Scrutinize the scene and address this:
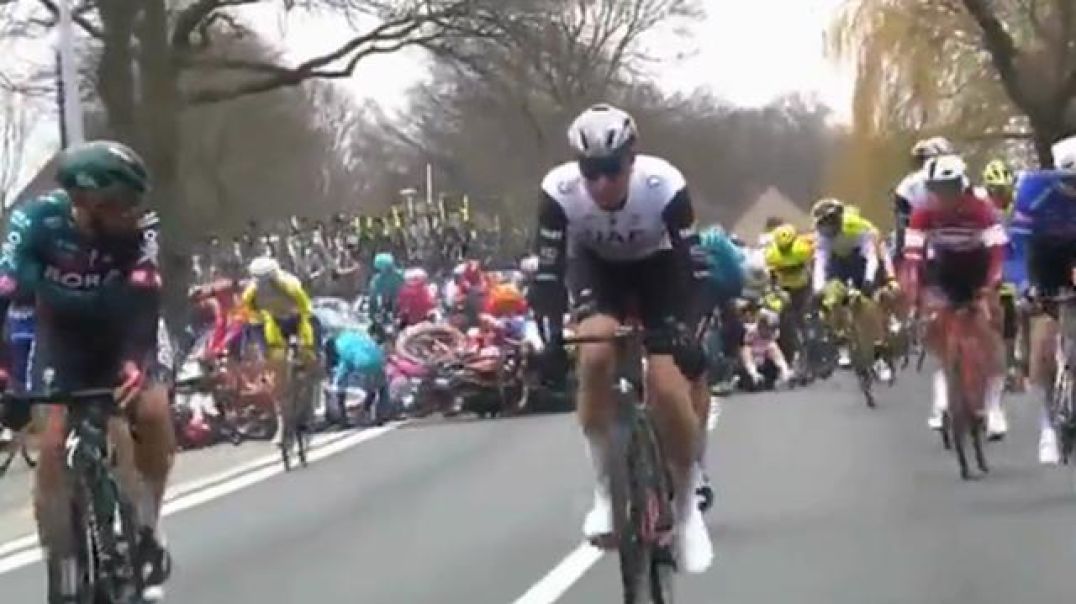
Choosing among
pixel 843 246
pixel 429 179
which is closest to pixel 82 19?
pixel 843 246

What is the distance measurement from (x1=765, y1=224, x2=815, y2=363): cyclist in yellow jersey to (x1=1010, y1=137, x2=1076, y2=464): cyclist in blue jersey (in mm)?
11407

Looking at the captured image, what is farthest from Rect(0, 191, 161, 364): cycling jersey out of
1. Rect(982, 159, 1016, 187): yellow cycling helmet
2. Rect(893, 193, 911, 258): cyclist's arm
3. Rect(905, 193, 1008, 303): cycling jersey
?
Rect(982, 159, 1016, 187): yellow cycling helmet

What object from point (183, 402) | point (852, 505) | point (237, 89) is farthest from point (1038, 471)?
point (237, 89)

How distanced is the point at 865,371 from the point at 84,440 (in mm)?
14678

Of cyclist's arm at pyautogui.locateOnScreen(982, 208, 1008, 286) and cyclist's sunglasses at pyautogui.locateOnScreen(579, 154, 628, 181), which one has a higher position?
cyclist's sunglasses at pyautogui.locateOnScreen(579, 154, 628, 181)

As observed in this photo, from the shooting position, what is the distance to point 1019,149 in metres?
57.6

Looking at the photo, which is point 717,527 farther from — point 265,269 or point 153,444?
point 265,269

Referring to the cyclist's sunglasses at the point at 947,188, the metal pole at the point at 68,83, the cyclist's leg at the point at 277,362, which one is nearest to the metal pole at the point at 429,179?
the metal pole at the point at 68,83

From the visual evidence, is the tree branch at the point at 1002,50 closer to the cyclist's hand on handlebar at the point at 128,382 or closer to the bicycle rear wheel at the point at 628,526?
the bicycle rear wheel at the point at 628,526

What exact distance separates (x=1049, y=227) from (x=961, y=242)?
60.3 inches

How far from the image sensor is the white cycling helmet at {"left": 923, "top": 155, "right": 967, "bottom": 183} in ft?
48.4

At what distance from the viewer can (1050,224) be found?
1342cm

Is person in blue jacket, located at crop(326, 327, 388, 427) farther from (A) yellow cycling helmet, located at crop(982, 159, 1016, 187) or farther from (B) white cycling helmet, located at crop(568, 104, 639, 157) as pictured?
(B) white cycling helmet, located at crop(568, 104, 639, 157)

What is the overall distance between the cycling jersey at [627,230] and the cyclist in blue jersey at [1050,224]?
396 cm
